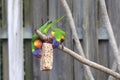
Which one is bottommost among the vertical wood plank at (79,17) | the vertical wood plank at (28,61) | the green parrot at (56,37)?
the vertical wood plank at (28,61)

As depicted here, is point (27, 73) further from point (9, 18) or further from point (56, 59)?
point (9, 18)

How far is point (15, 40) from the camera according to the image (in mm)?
2867

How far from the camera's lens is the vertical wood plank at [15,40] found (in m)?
2.86

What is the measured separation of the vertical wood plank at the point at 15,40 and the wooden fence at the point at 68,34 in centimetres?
13

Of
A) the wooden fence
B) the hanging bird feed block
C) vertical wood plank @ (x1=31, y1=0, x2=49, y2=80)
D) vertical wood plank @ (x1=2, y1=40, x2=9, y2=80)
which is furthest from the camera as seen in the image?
vertical wood plank @ (x1=2, y1=40, x2=9, y2=80)

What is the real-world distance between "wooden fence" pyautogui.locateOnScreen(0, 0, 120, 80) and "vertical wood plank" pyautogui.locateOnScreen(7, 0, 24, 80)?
13cm

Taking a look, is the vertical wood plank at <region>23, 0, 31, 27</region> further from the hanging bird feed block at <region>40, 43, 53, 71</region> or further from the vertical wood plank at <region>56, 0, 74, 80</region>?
the hanging bird feed block at <region>40, 43, 53, 71</region>

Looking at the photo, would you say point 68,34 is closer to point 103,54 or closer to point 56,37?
point 103,54

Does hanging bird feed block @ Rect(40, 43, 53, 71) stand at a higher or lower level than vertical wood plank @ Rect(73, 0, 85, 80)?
lower

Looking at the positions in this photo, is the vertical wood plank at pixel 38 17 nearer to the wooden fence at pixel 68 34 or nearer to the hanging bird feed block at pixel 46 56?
the wooden fence at pixel 68 34

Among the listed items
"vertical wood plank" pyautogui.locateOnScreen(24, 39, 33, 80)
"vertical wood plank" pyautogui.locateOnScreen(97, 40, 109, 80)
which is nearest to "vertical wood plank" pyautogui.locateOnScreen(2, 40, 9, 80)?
"vertical wood plank" pyautogui.locateOnScreen(24, 39, 33, 80)

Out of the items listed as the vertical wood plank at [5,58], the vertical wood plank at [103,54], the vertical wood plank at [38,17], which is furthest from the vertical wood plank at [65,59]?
the vertical wood plank at [5,58]

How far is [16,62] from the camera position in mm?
2873

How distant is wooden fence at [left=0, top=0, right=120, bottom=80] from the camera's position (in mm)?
2830
